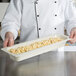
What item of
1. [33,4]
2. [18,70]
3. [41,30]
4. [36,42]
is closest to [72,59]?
[36,42]

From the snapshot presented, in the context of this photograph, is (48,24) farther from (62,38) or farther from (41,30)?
(62,38)

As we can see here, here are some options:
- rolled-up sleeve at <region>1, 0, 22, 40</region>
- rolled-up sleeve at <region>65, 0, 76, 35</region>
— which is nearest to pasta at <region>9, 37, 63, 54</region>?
rolled-up sleeve at <region>1, 0, 22, 40</region>

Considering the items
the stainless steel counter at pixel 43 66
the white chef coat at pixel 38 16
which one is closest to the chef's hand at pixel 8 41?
the stainless steel counter at pixel 43 66

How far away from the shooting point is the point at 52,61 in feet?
3.41

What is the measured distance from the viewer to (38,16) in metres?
1.46

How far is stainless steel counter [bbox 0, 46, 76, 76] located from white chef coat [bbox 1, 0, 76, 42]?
A: 0.40 metres

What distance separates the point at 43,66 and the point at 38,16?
1.98 ft

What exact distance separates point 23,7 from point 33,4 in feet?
0.31

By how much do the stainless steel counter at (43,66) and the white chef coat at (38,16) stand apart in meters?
0.40

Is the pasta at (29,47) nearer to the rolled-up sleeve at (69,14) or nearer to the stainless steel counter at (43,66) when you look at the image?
the stainless steel counter at (43,66)

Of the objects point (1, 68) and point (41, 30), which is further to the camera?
point (41, 30)

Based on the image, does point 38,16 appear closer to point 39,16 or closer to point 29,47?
point 39,16

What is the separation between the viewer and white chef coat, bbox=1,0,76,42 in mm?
1443

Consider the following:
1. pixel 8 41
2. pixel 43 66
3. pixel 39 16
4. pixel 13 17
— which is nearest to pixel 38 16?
pixel 39 16
